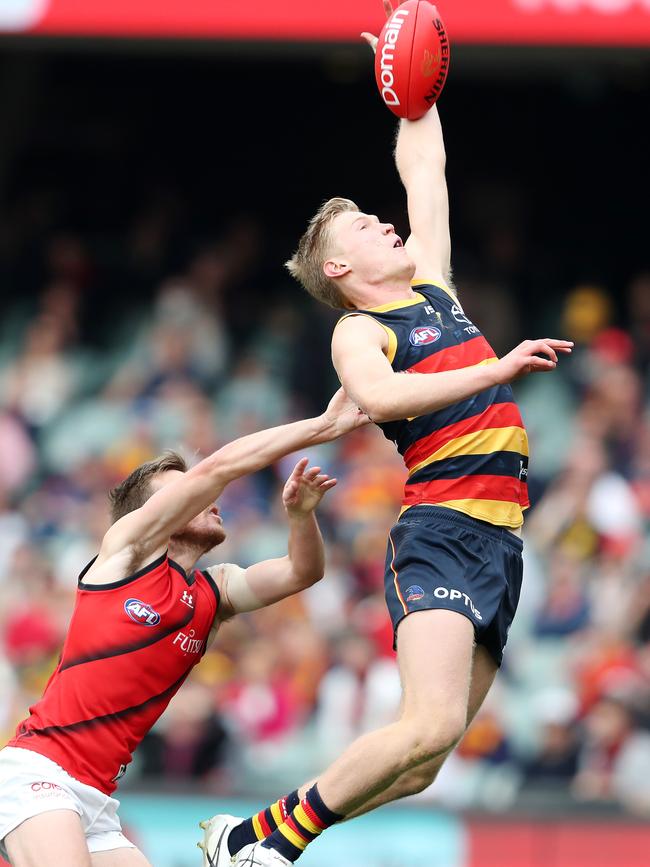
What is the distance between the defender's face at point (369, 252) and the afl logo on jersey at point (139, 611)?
149 cm

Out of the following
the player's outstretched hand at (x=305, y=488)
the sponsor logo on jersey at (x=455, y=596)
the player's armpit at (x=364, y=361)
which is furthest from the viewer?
the player's outstretched hand at (x=305, y=488)

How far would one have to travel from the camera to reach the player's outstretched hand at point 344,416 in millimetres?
5613

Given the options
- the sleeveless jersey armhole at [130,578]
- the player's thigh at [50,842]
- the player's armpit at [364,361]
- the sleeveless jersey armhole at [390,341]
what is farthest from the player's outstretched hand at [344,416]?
the player's thigh at [50,842]

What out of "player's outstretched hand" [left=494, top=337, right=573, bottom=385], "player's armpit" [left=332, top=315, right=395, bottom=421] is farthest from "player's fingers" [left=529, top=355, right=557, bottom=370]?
"player's armpit" [left=332, top=315, right=395, bottom=421]

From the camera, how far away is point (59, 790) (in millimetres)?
5531

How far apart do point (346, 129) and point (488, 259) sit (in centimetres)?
228

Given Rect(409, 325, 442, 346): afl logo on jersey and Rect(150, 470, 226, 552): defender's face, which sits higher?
Rect(409, 325, 442, 346): afl logo on jersey

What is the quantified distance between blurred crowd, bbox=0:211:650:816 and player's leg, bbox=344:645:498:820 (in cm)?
323

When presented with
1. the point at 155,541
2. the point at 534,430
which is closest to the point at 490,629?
the point at 155,541

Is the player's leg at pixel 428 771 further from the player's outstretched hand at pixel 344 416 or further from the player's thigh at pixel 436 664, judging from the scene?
the player's outstretched hand at pixel 344 416

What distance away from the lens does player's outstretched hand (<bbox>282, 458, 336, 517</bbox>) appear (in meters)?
5.84

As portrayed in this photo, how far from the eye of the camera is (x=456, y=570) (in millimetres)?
5613

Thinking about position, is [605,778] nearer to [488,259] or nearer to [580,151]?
[488,259]

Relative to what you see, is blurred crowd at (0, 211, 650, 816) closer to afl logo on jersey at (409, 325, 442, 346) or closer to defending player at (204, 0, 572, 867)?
defending player at (204, 0, 572, 867)
